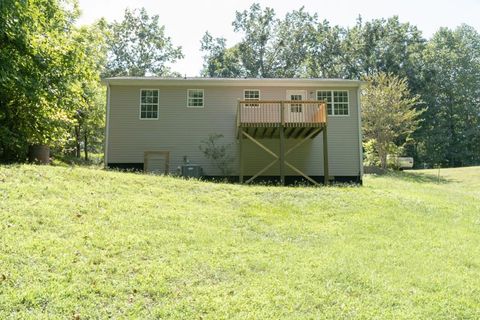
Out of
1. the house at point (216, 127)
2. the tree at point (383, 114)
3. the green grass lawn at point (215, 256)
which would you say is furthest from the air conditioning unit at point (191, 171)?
the tree at point (383, 114)

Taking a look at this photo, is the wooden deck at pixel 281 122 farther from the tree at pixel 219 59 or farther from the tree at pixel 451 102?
the tree at pixel 451 102

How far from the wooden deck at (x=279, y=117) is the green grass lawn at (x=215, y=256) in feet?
16.3


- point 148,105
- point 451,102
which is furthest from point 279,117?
point 451,102

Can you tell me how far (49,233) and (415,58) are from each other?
44071 mm

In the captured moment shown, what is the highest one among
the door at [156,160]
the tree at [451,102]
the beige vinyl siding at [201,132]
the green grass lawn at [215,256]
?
the tree at [451,102]

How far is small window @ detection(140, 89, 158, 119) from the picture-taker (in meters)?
17.2

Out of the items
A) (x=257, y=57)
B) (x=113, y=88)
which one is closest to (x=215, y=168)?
(x=113, y=88)

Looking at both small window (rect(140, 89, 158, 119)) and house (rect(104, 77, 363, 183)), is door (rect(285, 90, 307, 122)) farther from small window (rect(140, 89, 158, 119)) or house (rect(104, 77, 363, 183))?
small window (rect(140, 89, 158, 119))

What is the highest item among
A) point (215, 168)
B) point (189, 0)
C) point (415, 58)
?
point (415, 58)

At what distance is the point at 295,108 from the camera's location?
1708cm

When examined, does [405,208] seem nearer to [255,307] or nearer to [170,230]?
[170,230]

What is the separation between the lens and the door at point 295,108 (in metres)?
15.9

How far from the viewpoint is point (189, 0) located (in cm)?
1303

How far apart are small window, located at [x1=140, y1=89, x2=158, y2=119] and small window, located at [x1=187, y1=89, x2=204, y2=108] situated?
1.42m
